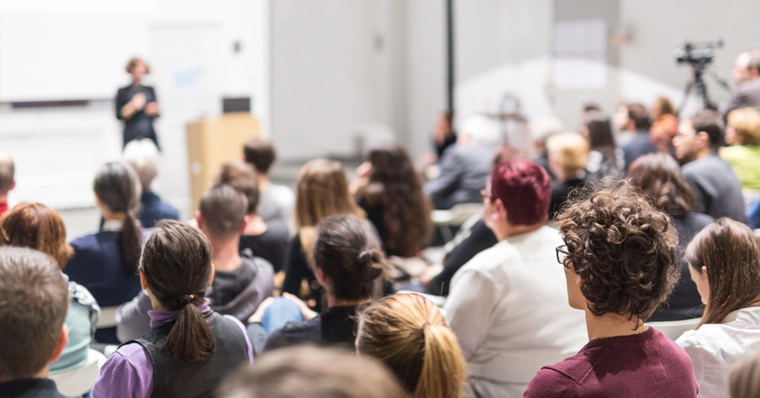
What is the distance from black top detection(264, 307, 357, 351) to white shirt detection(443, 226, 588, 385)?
1.17 ft

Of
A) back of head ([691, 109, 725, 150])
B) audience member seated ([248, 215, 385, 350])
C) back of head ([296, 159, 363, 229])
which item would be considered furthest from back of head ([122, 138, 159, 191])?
back of head ([691, 109, 725, 150])

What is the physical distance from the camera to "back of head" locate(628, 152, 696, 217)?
116 inches

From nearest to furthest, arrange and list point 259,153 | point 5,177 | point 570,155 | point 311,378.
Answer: point 311,378
point 5,177
point 570,155
point 259,153

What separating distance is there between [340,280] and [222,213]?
78 centimetres

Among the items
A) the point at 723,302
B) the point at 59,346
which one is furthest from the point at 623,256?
the point at 59,346

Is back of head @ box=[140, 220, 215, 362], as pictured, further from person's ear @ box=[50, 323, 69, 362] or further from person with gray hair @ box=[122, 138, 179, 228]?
person with gray hair @ box=[122, 138, 179, 228]

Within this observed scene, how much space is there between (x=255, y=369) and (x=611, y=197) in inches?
40.7

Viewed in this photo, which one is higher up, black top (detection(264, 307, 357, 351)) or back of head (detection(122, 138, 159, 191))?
back of head (detection(122, 138, 159, 191))

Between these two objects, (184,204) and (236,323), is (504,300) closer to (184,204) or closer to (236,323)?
(236,323)

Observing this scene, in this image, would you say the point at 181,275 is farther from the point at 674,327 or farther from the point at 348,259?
the point at 674,327

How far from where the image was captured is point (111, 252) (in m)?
2.80

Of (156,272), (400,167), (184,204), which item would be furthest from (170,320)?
(184,204)

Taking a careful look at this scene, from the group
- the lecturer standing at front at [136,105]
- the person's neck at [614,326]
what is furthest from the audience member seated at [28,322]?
the lecturer standing at front at [136,105]

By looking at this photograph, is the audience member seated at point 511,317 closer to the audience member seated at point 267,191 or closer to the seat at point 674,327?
the seat at point 674,327
